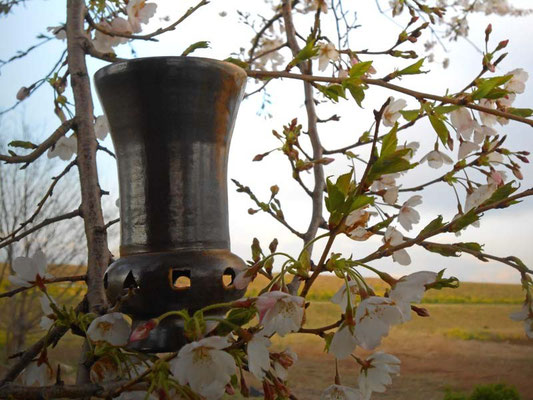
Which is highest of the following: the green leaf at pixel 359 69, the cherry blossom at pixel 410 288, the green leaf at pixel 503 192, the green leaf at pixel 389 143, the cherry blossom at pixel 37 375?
the green leaf at pixel 359 69

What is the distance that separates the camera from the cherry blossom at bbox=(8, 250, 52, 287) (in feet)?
1.81

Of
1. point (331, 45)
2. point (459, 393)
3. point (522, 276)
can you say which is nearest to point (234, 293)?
point (522, 276)

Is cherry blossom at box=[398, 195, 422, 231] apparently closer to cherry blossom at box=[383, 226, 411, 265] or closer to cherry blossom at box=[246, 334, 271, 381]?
cherry blossom at box=[383, 226, 411, 265]

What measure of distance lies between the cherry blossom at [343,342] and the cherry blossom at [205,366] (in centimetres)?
7

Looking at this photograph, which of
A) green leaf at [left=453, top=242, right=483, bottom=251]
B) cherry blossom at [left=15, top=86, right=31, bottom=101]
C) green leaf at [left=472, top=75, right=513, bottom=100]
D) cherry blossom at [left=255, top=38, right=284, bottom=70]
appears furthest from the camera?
cherry blossom at [left=255, top=38, right=284, bottom=70]

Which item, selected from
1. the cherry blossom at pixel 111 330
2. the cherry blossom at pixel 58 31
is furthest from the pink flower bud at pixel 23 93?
the cherry blossom at pixel 111 330

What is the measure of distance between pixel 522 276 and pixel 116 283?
364 mm

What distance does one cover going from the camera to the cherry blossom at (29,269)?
0.55 m

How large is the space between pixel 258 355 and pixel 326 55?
67cm

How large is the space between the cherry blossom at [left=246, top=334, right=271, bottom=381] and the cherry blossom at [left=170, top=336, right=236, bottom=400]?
15mm

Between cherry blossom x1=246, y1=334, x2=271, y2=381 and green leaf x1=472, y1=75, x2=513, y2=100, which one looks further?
green leaf x1=472, y1=75, x2=513, y2=100

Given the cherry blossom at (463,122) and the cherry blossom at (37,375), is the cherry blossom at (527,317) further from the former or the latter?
the cherry blossom at (37,375)

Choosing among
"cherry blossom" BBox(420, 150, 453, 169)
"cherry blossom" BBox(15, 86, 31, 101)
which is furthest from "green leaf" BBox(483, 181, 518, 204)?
"cherry blossom" BBox(15, 86, 31, 101)

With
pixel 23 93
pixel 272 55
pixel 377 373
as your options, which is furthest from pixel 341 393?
pixel 272 55
